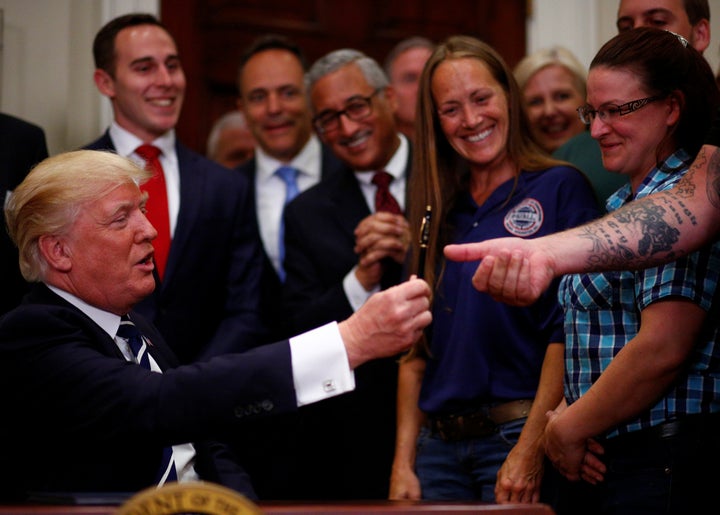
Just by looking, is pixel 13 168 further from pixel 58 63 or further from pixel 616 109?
pixel 616 109

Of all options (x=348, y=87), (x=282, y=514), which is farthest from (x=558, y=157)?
(x=282, y=514)

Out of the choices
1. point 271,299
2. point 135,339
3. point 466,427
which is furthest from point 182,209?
point 466,427

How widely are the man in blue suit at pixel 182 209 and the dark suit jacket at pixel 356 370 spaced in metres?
0.19

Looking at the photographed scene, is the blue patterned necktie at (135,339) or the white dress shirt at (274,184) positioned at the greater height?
the white dress shirt at (274,184)

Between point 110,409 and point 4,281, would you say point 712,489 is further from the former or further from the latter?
point 4,281

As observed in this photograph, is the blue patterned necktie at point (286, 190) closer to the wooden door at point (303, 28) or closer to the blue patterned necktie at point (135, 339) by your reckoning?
the wooden door at point (303, 28)

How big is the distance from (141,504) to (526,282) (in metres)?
1.07

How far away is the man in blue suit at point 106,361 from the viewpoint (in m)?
2.09

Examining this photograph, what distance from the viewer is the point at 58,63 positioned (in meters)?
4.26

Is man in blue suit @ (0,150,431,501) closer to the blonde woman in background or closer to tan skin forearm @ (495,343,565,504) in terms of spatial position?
tan skin forearm @ (495,343,565,504)

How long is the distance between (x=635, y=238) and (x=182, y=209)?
6.43 ft

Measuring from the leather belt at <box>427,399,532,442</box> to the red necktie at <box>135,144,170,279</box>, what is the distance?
131 centimetres

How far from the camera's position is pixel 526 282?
2203mm

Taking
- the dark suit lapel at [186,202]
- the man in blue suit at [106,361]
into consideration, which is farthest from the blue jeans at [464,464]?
the dark suit lapel at [186,202]
